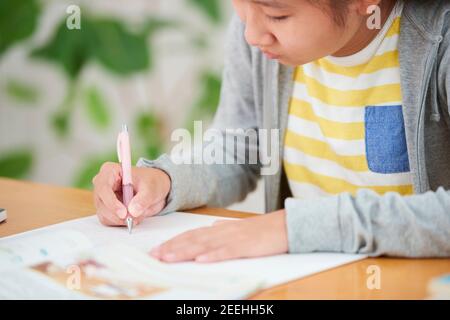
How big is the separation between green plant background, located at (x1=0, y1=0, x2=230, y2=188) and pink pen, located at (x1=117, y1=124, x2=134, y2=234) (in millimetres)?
1066

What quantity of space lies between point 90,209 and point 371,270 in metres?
0.47

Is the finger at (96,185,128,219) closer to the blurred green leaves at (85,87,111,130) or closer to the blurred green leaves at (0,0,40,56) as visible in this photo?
the blurred green leaves at (85,87,111,130)

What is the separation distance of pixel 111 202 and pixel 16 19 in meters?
1.46

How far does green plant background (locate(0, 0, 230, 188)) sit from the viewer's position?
6.84 ft

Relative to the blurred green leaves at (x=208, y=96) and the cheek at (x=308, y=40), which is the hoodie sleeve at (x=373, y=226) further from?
the blurred green leaves at (x=208, y=96)

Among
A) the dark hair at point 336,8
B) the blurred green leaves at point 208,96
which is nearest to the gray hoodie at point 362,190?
the dark hair at point 336,8

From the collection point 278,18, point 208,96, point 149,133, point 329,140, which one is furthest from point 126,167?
point 149,133

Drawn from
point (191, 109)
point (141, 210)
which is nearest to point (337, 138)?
point (141, 210)

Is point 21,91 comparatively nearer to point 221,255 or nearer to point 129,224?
point 129,224

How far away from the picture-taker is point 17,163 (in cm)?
242

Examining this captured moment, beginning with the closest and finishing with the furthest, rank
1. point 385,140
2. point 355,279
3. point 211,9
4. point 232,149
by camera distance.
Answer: point 355,279
point 385,140
point 232,149
point 211,9
